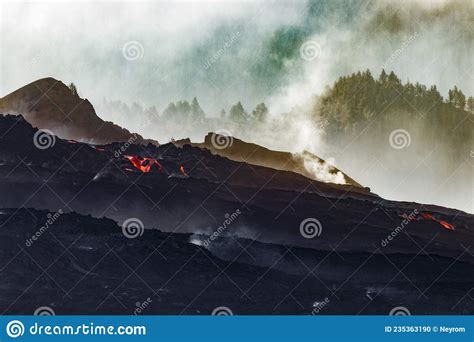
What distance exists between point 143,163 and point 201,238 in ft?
12.3

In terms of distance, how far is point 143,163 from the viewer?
23125mm

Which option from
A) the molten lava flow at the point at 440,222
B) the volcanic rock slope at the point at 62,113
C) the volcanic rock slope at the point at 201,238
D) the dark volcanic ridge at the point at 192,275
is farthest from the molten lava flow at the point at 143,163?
the molten lava flow at the point at 440,222

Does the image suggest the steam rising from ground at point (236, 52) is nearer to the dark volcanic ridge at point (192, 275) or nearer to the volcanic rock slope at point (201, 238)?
the volcanic rock slope at point (201, 238)

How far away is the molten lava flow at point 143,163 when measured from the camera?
75.6ft

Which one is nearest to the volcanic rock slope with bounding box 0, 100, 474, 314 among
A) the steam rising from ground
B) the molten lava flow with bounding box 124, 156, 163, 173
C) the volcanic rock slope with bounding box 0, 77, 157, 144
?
the molten lava flow with bounding box 124, 156, 163, 173

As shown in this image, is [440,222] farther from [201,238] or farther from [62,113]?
[62,113]

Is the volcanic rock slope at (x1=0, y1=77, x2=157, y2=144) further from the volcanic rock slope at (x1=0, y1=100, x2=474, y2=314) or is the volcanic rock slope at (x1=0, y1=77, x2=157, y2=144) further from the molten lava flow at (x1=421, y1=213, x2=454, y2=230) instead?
the molten lava flow at (x1=421, y1=213, x2=454, y2=230)

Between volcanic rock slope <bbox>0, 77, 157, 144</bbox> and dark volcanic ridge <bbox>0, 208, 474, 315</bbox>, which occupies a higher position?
volcanic rock slope <bbox>0, 77, 157, 144</bbox>

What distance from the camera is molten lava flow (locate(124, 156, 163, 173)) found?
75.6 feet

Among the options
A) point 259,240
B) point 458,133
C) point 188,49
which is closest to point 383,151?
point 458,133

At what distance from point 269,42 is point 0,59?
9.09 metres

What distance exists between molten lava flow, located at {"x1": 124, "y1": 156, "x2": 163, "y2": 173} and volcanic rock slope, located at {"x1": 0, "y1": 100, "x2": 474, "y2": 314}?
37 mm

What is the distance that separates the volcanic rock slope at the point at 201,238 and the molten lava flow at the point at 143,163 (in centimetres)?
4
